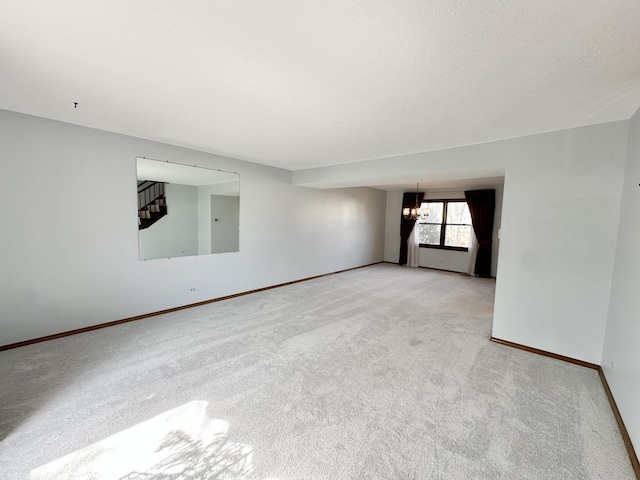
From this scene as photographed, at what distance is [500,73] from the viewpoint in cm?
171

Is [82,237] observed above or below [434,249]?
above

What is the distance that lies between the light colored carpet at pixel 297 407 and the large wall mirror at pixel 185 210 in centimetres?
111

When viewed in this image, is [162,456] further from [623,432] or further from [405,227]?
[405,227]

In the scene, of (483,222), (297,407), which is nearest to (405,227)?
(483,222)

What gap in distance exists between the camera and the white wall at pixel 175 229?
3.61 meters

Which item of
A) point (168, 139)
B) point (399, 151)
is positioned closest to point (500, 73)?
point (399, 151)

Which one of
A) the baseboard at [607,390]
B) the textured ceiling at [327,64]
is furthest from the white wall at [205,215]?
the baseboard at [607,390]

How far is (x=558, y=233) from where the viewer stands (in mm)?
2711

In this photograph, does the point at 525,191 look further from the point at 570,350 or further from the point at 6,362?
the point at 6,362

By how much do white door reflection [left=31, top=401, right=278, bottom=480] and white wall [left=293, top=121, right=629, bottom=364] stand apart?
9.91ft

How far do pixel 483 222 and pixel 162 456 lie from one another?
7.33 m

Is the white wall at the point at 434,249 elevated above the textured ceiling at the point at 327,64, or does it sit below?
below

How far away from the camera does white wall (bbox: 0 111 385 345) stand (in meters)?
2.70

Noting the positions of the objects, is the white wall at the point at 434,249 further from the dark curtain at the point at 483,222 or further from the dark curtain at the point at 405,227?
the dark curtain at the point at 405,227
